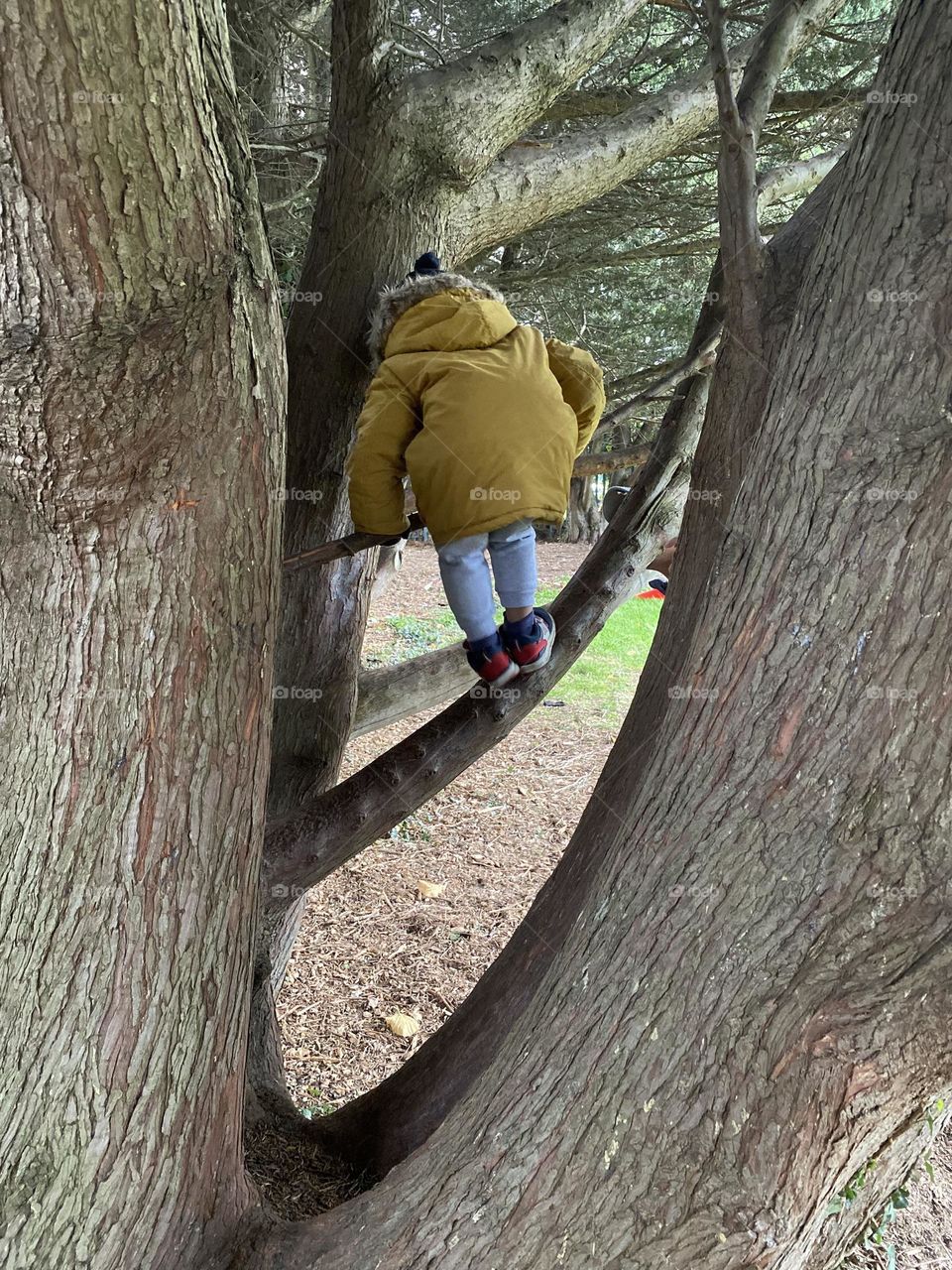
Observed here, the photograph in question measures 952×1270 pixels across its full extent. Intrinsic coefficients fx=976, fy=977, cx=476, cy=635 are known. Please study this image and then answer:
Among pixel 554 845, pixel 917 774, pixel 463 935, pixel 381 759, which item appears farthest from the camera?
pixel 554 845

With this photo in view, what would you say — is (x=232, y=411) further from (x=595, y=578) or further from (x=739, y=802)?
(x=595, y=578)

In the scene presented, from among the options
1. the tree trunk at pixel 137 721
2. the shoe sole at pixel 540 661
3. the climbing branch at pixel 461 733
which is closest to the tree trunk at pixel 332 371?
the climbing branch at pixel 461 733

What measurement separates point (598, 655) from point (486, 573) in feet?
26.8

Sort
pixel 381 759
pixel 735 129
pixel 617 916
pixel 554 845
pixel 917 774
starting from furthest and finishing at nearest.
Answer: pixel 554 845 < pixel 381 759 < pixel 735 129 < pixel 617 916 < pixel 917 774

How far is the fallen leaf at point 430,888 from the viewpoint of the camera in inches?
218

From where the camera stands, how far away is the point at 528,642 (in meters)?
2.89

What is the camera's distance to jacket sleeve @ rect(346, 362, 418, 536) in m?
2.64

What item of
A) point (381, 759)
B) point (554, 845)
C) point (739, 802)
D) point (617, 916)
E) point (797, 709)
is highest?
point (797, 709)

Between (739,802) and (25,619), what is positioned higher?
(25,619)

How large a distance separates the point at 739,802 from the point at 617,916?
28 cm

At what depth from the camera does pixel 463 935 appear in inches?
202

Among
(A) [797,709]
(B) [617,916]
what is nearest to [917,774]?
(A) [797,709]

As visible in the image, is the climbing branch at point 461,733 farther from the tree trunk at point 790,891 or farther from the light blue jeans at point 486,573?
the tree trunk at point 790,891

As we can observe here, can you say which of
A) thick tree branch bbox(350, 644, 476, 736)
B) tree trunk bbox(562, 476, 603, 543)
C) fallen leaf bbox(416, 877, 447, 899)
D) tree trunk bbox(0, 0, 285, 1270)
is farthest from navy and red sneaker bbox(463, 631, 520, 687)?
tree trunk bbox(562, 476, 603, 543)
